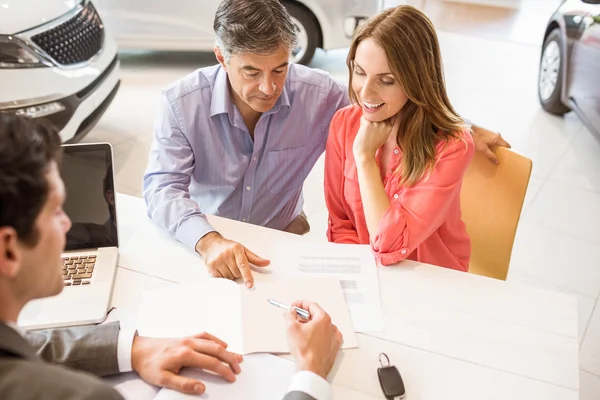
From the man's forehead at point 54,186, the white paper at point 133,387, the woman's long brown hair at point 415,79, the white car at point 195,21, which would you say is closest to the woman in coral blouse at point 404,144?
the woman's long brown hair at point 415,79

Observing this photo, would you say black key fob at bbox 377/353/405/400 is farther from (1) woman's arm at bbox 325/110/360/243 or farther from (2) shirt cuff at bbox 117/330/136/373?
(1) woman's arm at bbox 325/110/360/243

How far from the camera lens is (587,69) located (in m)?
3.45

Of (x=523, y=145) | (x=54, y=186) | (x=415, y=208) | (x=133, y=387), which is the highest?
(x=54, y=186)

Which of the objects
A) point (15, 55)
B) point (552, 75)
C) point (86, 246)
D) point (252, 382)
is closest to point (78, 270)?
point (86, 246)

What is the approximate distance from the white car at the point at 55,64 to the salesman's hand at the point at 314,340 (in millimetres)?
2001

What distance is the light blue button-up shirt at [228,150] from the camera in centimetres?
173

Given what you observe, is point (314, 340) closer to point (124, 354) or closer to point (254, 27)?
point (124, 354)

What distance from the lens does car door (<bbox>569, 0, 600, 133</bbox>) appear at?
3.33 metres

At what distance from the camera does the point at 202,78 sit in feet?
5.94

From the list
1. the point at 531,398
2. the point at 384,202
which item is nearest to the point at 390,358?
the point at 531,398

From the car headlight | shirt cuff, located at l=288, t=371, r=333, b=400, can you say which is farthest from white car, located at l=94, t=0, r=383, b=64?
shirt cuff, located at l=288, t=371, r=333, b=400

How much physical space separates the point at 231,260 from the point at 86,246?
0.39 m

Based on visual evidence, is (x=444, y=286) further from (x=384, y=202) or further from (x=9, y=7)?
(x=9, y=7)

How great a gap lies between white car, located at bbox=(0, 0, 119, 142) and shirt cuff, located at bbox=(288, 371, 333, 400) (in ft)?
6.92
